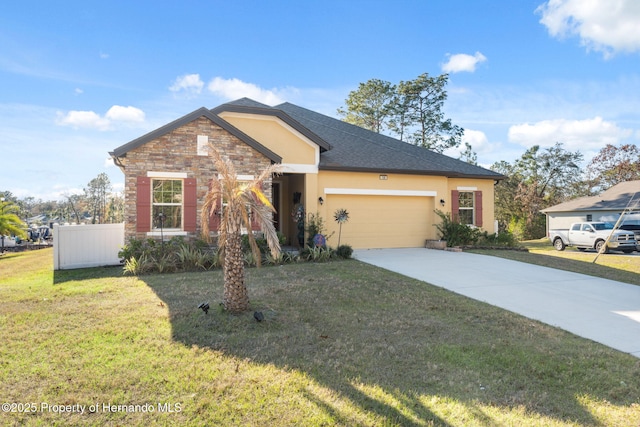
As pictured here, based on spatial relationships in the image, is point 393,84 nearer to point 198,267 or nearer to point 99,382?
point 198,267

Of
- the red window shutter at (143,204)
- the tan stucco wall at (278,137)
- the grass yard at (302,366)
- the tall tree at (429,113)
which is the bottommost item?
the grass yard at (302,366)

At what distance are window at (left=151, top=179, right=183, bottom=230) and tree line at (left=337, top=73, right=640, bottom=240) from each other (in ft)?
79.9

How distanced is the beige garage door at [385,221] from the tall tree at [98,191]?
33124 mm

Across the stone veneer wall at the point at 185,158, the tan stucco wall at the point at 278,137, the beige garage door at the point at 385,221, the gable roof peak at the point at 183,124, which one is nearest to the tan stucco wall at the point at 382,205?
the beige garage door at the point at 385,221

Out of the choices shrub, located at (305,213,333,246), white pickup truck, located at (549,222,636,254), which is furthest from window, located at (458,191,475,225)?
shrub, located at (305,213,333,246)

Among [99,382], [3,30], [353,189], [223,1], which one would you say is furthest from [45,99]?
[99,382]

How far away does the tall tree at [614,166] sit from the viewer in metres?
32.5

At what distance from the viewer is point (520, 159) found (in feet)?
118

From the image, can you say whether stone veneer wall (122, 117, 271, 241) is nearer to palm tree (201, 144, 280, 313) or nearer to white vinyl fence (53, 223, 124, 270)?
white vinyl fence (53, 223, 124, 270)

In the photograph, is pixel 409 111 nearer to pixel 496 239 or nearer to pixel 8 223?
pixel 496 239

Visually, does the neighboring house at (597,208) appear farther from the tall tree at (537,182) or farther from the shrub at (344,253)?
the shrub at (344,253)

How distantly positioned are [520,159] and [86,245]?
124ft

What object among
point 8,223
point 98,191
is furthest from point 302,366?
point 98,191

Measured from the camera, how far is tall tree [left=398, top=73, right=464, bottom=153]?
31.0 m
